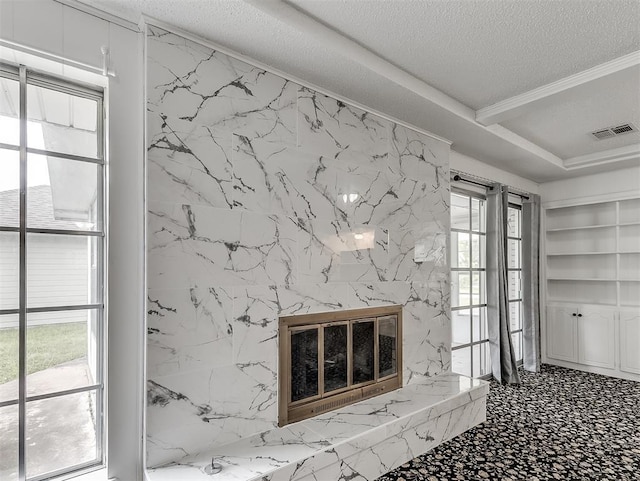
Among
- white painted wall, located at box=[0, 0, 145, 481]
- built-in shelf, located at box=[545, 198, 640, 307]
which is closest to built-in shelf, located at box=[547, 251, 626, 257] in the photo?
built-in shelf, located at box=[545, 198, 640, 307]

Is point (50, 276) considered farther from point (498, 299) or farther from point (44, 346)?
point (498, 299)

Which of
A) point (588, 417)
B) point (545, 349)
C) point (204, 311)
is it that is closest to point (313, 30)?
point (204, 311)

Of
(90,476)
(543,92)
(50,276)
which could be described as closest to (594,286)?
(543,92)

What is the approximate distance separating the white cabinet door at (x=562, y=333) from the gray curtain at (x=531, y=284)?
45 centimetres

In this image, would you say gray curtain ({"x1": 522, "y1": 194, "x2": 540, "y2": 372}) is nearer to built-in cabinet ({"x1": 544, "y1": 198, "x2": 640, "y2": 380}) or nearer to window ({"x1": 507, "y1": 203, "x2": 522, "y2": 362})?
window ({"x1": 507, "y1": 203, "x2": 522, "y2": 362})

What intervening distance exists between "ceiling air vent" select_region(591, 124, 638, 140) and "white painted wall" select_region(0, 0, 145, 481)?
12.4 ft

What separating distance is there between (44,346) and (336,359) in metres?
1.65

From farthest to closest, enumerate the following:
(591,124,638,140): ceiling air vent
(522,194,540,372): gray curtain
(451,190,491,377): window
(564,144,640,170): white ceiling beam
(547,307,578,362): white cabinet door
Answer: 1. (547,307,578,362): white cabinet door
2. (522,194,540,372): gray curtain
3. (451,190,491,377): window
4. (564,144,640,170): white ceiling beam
5. (591,124,638,140): ceiling air vent

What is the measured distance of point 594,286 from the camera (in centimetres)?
466

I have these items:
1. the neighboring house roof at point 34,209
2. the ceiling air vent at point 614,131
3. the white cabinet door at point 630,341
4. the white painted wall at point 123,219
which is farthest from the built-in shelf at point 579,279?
the neighboring house roof at point 34,209

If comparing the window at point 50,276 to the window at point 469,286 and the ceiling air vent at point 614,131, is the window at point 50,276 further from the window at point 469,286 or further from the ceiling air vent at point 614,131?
the ceiling air vent at point 614,131

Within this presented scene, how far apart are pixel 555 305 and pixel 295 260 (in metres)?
4.21

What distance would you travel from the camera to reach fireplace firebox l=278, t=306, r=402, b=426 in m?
2.24

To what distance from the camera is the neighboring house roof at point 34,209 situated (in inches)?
59.9
